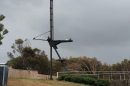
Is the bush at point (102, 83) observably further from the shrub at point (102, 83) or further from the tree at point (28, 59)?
the tree at point (28, 59)

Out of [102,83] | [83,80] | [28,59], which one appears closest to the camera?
[83,80]

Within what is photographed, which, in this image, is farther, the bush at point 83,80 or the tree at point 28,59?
the tree at point 28,59

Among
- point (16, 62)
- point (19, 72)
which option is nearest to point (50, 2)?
point (19, 72)

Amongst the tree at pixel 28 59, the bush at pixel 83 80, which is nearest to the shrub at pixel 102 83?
the bush at pixel 83 80

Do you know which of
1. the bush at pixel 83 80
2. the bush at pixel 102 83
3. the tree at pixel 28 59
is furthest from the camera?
the tree at pixel 28 59

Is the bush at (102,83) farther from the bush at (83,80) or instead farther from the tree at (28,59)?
the tree at (28,59)

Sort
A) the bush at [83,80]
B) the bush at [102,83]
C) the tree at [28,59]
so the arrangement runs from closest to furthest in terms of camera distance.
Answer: the bush at [83,80]
the bush at [102,83]
the tree at [28,59]

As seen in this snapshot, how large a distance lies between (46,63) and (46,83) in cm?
3868

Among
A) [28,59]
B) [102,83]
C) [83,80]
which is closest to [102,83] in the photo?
[102,83]

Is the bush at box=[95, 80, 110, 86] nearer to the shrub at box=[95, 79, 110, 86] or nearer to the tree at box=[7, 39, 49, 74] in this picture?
the shrub at box=[95, 79, 110, 86]

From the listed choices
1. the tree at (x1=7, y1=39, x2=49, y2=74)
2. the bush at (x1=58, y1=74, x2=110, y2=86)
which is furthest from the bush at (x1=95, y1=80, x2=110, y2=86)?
the tree at (x1=7, y1=39, x2=49, y2=74)

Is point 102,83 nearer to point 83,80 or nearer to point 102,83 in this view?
point 102,83

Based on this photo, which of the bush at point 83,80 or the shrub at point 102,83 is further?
the shrub at point 102,83

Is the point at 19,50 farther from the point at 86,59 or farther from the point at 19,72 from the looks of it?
the point at 19,72
